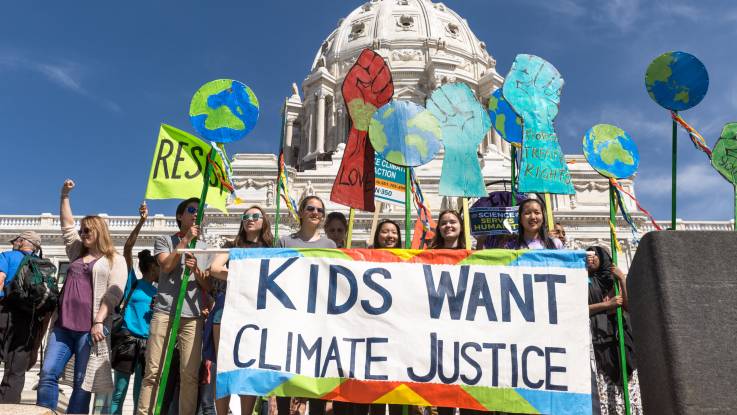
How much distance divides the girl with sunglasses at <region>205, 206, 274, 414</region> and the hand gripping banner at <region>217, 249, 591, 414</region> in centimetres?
47

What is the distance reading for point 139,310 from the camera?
23.1 feet

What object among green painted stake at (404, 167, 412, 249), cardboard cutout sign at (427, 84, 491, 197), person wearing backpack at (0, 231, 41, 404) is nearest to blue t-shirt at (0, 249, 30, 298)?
person wearing backpack at (0, 231, 41, 404)

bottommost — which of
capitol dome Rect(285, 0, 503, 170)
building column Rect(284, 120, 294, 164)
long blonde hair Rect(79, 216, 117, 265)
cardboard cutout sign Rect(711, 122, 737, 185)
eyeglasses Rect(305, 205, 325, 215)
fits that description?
long blonde hair Rect(79, 216, 117, 265)

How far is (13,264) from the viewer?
675cm

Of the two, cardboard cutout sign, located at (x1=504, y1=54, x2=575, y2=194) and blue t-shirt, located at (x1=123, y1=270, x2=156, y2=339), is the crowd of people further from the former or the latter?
cardboard cutout sign, located at (x1=504, y1=54, x2=575, y2=194)

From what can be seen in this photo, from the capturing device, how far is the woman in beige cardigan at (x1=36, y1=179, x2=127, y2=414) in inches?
227

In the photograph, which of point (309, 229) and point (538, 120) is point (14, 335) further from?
point (538, 120)

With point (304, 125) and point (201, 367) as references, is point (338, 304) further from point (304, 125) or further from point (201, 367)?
point (304, 125)

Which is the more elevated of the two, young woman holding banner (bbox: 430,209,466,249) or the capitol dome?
the capitol dome

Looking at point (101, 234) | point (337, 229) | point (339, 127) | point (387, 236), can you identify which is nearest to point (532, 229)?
point (387, 236)

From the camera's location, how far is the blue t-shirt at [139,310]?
6.97m

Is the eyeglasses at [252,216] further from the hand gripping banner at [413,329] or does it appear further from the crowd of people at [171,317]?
the hand gripping banner at [413,329]

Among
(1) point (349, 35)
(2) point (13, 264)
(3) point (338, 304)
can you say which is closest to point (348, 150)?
(3) point (338, 304)

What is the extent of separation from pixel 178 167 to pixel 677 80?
503cm
